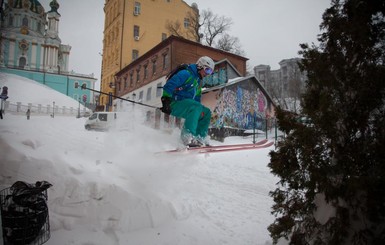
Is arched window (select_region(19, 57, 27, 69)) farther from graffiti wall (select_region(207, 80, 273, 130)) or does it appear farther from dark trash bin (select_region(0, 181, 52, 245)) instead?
graffiti wall (select_region(207, 80, 273, 130))

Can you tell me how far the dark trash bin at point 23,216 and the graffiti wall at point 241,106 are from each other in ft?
56.9

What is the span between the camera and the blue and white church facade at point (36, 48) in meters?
4.70

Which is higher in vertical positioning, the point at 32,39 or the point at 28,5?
the point at 28,5

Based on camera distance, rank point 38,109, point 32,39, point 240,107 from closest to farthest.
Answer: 1. point 32,39
2. point 38,109
3. point 240,107

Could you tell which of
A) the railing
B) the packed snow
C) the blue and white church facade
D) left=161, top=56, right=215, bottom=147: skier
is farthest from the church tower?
left=161, top=56, right=215, bottom=147: skier

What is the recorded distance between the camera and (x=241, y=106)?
22812mm

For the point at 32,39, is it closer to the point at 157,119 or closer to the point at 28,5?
the point at 28,5

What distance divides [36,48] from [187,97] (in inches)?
155

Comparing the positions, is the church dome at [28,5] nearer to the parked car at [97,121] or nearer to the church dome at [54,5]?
the church dome at [54,5]

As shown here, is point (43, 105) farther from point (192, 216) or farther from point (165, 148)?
point (192, 216)

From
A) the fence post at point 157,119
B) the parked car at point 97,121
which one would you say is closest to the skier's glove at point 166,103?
the fence post at point 157,119

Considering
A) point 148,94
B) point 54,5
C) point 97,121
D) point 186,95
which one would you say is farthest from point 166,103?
point 148,94

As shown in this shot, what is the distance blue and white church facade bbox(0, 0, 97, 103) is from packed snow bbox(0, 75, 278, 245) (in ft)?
1.35

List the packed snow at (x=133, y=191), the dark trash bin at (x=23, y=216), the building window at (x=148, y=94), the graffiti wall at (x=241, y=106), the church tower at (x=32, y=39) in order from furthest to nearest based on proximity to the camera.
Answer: the graffiti wall at (x=241, y=106), the building window at (x=148, y=94), the church tower at (x=32, y=39), the packed snow at (x=133, y=191), the dark trash bin at (x=23, y=216)
